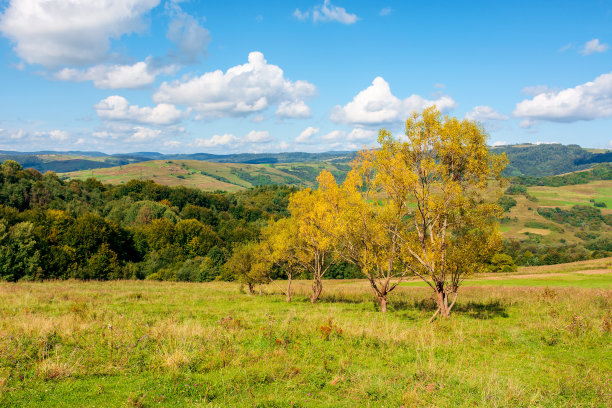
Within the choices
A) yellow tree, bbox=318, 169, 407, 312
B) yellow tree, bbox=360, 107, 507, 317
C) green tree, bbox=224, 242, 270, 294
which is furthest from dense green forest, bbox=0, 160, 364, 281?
yellow tree, bbox=360, 107, 507, 317

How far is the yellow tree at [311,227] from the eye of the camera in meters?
23.3

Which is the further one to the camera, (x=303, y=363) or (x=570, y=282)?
(x=570, y=282)

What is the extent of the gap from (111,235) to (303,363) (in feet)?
242

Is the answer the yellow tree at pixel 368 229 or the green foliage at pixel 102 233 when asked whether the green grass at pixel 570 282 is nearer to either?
the yellow tree at pixel 368 229

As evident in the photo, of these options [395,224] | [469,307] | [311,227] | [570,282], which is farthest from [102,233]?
[570,282]

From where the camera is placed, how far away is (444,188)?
17453 mm

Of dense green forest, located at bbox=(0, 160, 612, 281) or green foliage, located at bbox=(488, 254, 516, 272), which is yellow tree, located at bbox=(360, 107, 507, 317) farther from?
green foliage, located at bbox=(488, 254, 516, 272)

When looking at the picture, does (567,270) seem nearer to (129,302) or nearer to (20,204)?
(129,302)

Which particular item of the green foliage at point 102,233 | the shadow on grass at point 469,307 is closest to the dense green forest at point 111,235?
the green foliage at point 102,233

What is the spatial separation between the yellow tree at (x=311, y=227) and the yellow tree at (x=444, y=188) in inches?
224

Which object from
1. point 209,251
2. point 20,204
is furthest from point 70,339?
point 20,204

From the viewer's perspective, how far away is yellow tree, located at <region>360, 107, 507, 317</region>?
17422 mm

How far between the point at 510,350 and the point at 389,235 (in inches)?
381

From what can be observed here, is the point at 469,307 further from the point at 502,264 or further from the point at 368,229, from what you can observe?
the point at 502,264
